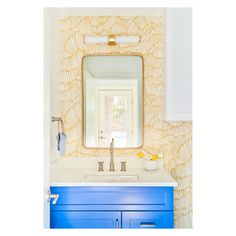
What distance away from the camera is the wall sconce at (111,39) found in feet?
8.50

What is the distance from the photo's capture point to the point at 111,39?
259 cm

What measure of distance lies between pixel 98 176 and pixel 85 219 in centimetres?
38

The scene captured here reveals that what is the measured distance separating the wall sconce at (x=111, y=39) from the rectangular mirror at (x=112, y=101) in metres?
0.13

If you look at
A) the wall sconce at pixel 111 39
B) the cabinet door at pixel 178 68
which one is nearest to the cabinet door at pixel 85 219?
the cabinet door at pixel 178 68

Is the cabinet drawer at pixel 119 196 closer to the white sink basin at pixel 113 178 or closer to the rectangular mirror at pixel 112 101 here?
the white sink basin at pixel 113 178

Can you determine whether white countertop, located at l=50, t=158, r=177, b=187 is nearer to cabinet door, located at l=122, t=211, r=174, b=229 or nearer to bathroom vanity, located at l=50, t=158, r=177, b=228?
bathroom vanity, located at l=50, t=158, r=177, b=228

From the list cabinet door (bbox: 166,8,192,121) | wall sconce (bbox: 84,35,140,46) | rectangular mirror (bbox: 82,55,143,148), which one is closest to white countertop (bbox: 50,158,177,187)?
rectangular mirror (bbox: 82,55,143,148)

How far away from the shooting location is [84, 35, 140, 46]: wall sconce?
2.59 meters

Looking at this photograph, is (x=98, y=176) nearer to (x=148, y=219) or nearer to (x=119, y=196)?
(x=119, y=196)
